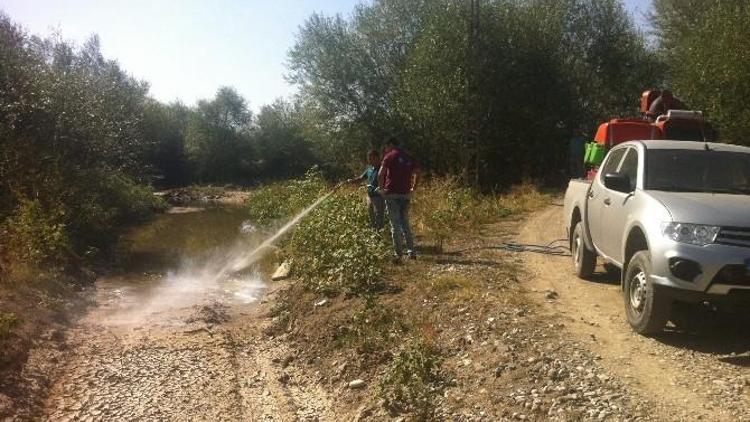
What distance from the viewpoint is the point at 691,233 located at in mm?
5273

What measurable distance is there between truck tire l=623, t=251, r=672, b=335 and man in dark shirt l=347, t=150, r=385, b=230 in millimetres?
5445

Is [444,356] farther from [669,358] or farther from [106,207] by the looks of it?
Result: [106,207]

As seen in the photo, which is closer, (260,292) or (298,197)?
(260,292)

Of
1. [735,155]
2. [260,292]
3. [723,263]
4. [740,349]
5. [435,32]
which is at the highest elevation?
[435,32]

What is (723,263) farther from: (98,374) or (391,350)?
(98,374)

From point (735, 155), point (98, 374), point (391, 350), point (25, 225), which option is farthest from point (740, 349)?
point (25, 225)

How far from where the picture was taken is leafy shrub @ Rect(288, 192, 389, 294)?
9.20 m

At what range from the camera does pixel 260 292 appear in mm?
12555

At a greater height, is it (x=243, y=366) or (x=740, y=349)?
(x=740, y=349)

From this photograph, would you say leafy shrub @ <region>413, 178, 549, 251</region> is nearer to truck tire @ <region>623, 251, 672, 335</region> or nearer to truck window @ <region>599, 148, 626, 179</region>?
truck window @ <region>599, 148, 626, 179</region>

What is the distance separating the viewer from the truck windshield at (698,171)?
6.27m

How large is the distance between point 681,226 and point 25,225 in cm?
1249

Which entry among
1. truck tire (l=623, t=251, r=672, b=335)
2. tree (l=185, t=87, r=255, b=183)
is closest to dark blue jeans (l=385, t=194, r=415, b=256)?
truck tire (l=623, t=251, r=672, b=335)

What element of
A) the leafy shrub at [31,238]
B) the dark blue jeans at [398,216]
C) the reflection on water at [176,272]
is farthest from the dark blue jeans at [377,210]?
the leafy shrub at [31,238]
